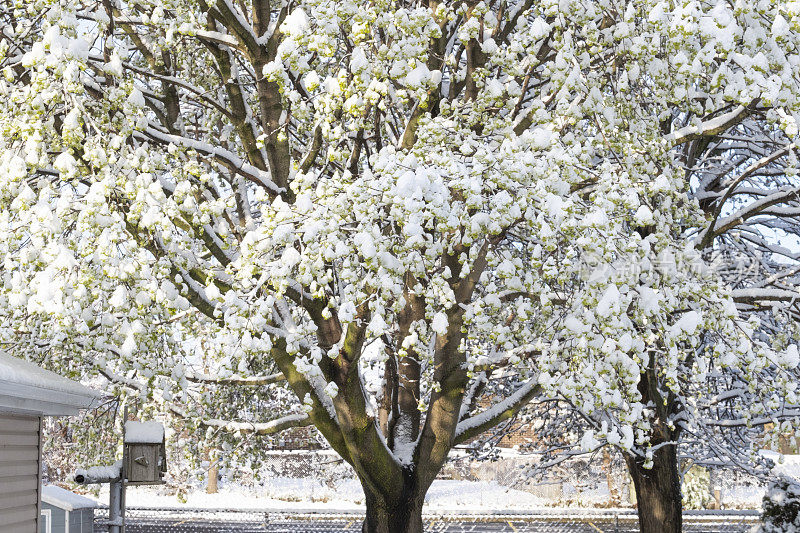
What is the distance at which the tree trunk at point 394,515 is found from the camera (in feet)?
30.8

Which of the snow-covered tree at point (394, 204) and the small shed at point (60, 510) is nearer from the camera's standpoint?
the snow-covered tree at point (394, 204)

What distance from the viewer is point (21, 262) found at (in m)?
6.92

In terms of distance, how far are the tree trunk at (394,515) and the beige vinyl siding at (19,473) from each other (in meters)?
4.13

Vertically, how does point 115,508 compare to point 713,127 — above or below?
below

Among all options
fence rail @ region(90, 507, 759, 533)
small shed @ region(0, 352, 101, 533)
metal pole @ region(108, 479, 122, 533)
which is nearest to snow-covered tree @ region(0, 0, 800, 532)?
small shed @ region(0, 352, 101, 533)

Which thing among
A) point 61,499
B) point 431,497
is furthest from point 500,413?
point 431,497

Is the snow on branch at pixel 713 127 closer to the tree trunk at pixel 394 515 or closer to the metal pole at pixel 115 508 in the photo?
the tree trunk at pixel 394 515

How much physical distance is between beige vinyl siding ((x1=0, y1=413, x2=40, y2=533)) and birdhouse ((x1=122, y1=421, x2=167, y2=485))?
80.1 inches

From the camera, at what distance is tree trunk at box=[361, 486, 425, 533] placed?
9.39 metres

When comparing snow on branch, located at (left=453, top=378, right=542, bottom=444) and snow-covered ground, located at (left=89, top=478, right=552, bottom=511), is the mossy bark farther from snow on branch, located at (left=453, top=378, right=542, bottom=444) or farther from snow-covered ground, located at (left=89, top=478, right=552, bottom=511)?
snow-covered ground, located at (left=89, top=478, right=552, bottom=511)

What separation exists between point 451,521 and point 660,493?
36.9ft

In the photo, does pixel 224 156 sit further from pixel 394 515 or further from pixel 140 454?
pixel 394 515

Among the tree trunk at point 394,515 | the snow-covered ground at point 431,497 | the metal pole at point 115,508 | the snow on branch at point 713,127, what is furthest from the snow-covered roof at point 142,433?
the snow-covered ground at point 431,497

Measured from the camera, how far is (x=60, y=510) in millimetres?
10844
